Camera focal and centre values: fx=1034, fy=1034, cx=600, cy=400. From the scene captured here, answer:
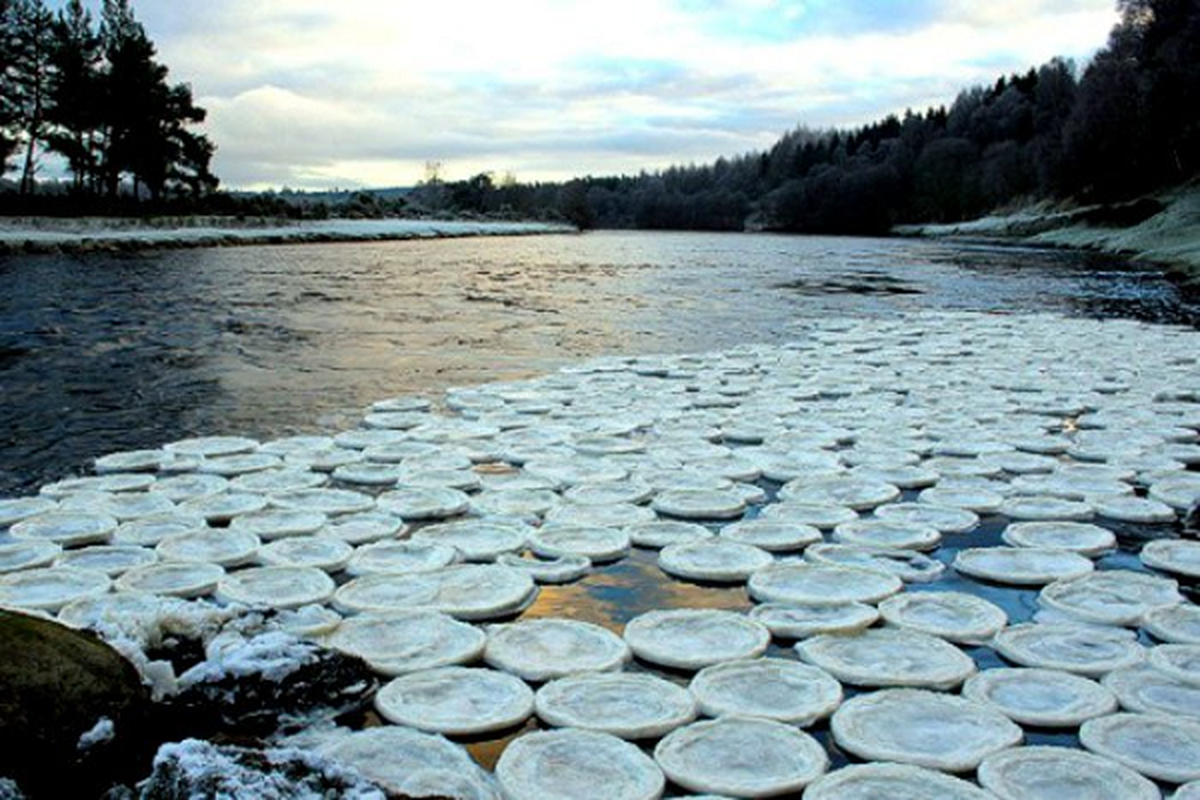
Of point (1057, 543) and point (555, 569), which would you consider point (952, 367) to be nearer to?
point (1057, 543)

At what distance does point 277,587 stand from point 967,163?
88352 millimetres

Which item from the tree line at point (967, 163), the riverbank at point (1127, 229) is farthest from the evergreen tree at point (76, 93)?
the tree line at point (967, 163)

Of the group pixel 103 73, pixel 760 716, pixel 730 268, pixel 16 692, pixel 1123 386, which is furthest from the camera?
pixel 103 73

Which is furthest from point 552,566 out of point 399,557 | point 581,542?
point 399,557

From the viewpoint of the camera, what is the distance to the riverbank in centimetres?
2608

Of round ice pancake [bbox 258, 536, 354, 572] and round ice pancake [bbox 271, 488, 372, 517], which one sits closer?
round ice pancake [bbox 258, 536, 354, 572]

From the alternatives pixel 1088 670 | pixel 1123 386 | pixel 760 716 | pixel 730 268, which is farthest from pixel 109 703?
pixel 730 268

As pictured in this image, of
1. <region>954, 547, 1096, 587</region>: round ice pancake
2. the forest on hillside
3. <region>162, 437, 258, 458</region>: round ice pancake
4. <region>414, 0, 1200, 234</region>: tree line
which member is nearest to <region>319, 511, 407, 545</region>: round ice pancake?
<region>162, 437, 258, 458</region>: round ice pancake

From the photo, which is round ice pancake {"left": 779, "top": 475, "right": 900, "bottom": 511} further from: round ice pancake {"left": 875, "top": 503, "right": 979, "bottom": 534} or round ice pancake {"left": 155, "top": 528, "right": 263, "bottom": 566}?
round ice pancake {"left": 155, "top": 528, "right": 263, "bottom": 566}

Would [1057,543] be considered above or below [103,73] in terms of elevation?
below

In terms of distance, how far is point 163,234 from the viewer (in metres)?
29.9

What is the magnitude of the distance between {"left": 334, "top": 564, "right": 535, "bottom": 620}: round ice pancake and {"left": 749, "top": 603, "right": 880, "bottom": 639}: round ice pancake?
2.56 feet

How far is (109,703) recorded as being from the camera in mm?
2039

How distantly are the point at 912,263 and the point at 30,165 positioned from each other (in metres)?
28.5
